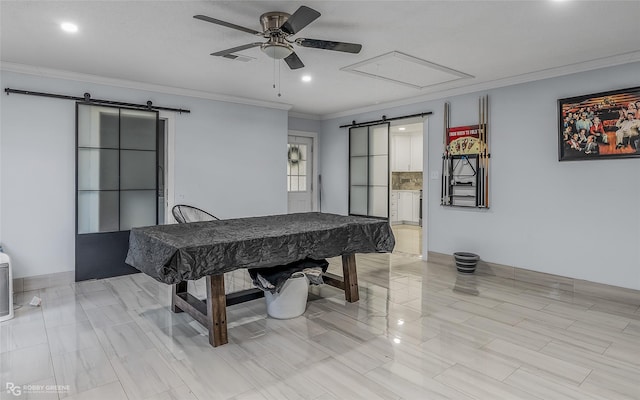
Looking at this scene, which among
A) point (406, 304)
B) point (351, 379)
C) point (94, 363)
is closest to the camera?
point (351, 379)

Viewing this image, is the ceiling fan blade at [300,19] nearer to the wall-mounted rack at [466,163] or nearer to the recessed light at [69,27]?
the recessed light at [69,27]

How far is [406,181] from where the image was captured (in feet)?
31.9

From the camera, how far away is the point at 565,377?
2.33 m

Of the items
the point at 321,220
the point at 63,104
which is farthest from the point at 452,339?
the point at 63,104

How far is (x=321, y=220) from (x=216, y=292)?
4.72 feet

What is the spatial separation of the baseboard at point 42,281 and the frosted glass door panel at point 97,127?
158 centimetres

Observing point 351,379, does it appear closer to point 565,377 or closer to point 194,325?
point 565,377

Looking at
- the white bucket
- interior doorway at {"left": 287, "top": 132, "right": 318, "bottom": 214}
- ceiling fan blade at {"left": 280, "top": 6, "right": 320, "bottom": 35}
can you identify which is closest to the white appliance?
the white bucket

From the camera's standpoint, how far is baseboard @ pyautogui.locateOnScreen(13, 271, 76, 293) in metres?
4.13

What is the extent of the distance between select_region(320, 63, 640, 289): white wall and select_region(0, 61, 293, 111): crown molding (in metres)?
2.85

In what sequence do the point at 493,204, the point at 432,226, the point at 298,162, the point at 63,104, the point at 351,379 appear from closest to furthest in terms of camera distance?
the point at 351,379
the point at 63,104
the point at 493,204
the point at 432,226
the point at 298,162

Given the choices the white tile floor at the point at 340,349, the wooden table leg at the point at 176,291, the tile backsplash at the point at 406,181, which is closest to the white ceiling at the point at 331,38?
the wooden table leg at the point at 176,291

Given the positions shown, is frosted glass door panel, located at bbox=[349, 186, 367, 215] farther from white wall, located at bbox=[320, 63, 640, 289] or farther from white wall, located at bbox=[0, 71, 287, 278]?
white wall, located at bbox=[0, 71, 287, 278]

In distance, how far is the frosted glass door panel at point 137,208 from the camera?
4785 millimetres
